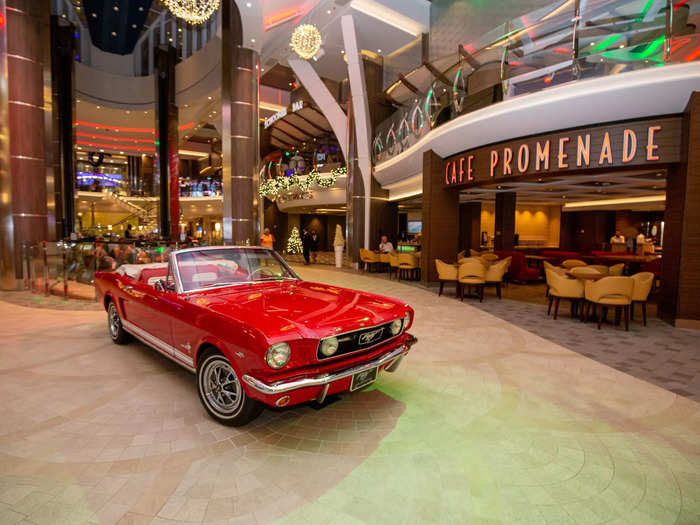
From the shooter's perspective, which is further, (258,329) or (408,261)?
(408,261)

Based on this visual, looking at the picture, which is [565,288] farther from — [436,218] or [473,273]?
[436,218]

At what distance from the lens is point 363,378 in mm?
2805

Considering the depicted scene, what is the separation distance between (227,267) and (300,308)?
3.99ft

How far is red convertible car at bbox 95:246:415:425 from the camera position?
97.0 inches

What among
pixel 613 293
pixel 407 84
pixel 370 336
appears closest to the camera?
pixel 370 336

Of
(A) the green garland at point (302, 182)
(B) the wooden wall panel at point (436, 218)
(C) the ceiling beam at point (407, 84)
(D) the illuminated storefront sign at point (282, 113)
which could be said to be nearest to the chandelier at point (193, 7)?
(B) the wooden wall panel at point (436, 218)

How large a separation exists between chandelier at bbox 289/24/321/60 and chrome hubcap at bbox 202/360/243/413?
9537 millimetres

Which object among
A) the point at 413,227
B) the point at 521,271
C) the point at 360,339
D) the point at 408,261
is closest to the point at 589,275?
the point at 521,271

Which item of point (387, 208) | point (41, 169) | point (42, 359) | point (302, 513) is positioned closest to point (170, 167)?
point (41, 169)

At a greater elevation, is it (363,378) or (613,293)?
(613,293)

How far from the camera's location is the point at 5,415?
121 inches

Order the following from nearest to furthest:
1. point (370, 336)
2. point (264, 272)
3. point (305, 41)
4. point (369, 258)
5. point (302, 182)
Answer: point (370, 336) < point (264, 272) < point (305, 41) < point (369, 258) < point (302, 182)

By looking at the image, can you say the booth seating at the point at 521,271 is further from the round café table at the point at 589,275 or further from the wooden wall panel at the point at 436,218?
the round café table at the point at 589,275

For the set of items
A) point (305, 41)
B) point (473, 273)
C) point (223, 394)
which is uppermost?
point (305, 41)
